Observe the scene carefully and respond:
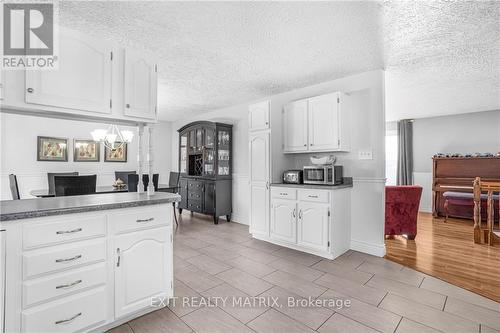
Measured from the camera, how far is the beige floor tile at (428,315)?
1.83m

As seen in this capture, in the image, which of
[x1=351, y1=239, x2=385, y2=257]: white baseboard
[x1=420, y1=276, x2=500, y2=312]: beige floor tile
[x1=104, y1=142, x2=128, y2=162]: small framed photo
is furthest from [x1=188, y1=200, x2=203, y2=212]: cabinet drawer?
[x1=420, y1=276, x2=500, y2=312]: beige floor tile

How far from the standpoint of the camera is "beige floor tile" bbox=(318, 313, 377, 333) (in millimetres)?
1800

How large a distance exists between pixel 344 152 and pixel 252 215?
1.76 m

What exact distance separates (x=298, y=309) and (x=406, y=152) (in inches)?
240

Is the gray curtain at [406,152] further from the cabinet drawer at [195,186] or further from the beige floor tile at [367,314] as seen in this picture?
the beige floor tile at [367,314]

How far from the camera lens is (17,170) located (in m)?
4.55

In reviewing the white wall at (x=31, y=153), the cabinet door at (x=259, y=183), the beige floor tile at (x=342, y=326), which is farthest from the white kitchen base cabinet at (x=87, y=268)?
the white wall at (x=31, y=153)

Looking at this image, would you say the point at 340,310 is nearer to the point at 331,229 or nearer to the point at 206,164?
the point at 331,229

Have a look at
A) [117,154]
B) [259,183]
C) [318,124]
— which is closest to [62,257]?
[259,183]

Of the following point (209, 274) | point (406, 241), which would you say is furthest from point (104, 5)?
point (406, 241)

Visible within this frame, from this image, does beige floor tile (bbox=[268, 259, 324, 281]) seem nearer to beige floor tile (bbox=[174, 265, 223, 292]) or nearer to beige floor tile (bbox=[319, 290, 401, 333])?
beige floor tile (bbox=[319, 290, 401, 333])

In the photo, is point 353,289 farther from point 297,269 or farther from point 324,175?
point 324,175

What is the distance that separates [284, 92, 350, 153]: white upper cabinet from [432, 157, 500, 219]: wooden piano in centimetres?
393

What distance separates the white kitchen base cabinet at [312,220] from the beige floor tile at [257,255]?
42 cm
